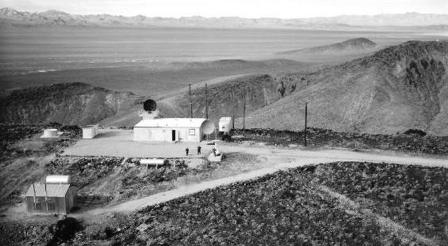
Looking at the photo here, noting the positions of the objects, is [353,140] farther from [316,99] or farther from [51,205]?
[51,205]

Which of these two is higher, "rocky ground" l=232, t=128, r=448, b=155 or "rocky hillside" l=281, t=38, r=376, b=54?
"rocky hillside" l=281, t=38, r=376, b=54

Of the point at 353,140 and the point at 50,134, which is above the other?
the point at 50,134

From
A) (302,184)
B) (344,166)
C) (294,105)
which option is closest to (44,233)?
(302,184)

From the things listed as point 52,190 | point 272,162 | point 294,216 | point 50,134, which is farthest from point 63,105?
point 294,216

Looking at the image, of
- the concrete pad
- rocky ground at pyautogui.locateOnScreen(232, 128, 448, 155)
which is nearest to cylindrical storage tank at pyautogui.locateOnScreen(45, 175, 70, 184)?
the concrete pad

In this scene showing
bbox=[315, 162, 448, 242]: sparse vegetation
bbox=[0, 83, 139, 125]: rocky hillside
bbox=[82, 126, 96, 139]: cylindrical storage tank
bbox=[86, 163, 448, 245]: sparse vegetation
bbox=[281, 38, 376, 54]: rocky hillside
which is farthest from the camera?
bbox=[281, 38, 376, 54]: rocky hillside

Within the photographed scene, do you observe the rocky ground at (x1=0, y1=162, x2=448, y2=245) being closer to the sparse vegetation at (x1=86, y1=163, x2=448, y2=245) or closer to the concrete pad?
the sparse vegetation at (x1=86, y1=163, x2=448, y2=245)

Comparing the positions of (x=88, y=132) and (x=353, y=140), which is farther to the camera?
(x=88, y=132)
